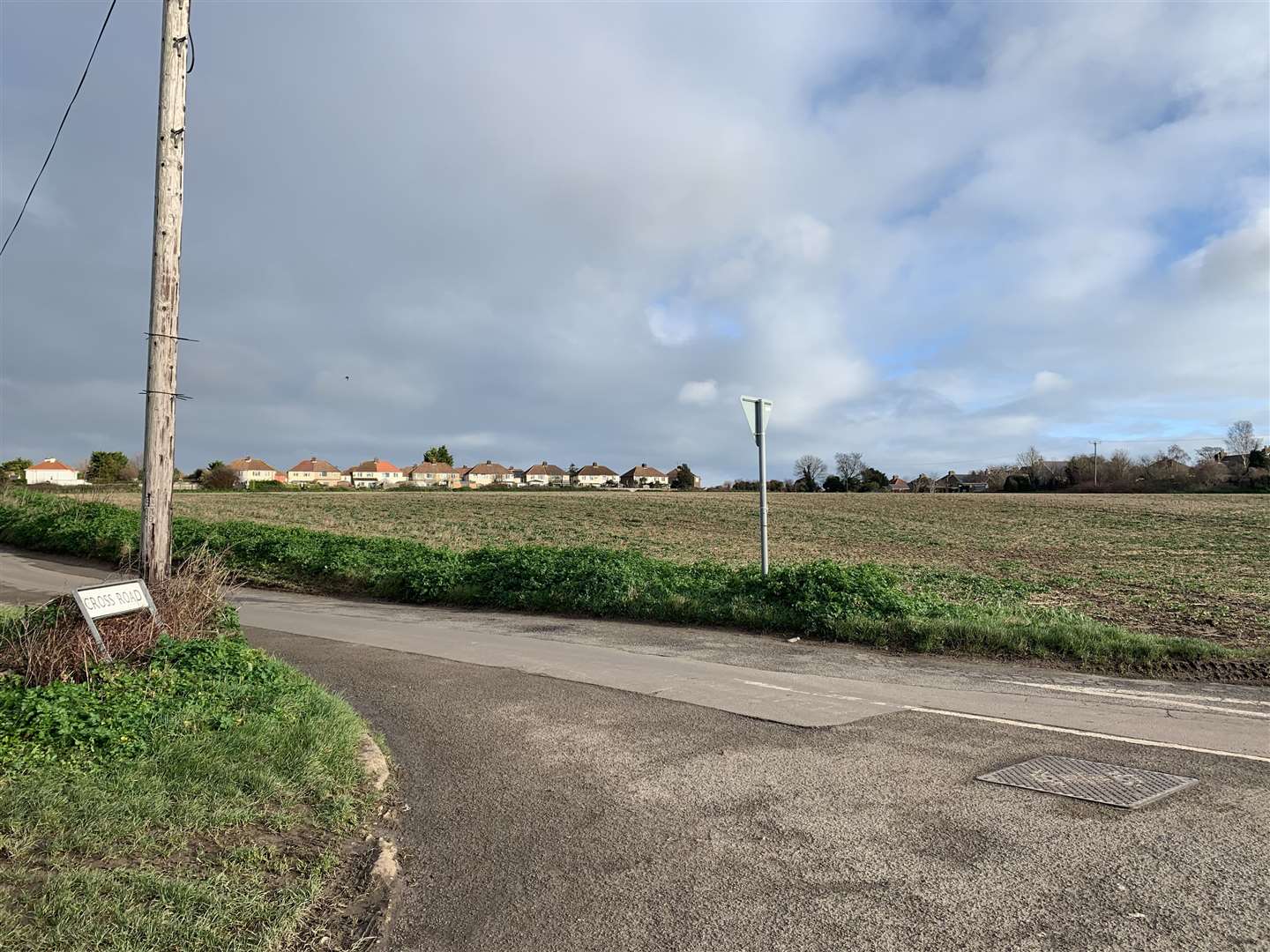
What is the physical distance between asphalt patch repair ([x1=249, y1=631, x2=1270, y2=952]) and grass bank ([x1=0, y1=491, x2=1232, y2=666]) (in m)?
3.65

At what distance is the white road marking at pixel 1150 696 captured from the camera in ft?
22.6

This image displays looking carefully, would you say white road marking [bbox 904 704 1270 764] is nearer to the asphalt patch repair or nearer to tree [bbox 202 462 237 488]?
the asphalt patch repair

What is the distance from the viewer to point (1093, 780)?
199 inches

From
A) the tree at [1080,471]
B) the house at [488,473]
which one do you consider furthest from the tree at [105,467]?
the tree at [1080,471]

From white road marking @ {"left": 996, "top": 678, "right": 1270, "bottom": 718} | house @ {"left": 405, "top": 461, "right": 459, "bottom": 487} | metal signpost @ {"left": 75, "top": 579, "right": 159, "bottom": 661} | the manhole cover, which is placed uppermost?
house @ {"left": 405, "top": 461, "right": 459, "bottom": 487}

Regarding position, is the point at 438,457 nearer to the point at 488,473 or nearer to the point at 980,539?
the point at 488,473

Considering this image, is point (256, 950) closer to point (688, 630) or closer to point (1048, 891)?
point (1048, 891)


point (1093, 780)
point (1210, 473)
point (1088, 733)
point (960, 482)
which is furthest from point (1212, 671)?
point (960, 482)

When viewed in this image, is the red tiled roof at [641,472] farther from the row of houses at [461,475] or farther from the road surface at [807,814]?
the road surface at [807,814]

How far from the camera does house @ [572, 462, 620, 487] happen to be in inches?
7118

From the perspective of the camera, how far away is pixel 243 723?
5.74m

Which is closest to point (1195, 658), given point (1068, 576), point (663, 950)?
point (663, 950)

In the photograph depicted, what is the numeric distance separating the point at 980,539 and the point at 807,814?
31825 mm

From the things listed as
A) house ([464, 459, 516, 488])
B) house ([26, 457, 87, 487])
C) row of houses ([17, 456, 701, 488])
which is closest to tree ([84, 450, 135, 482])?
house ([26, 457, 87, 487])
